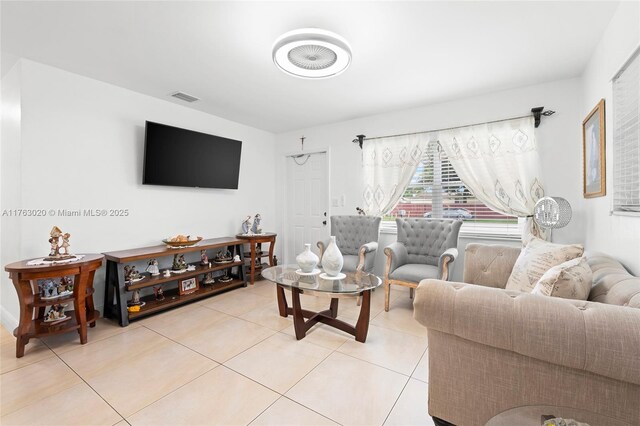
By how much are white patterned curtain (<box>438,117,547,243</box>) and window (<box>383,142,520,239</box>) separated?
159mm

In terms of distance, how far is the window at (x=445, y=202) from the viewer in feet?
11.1

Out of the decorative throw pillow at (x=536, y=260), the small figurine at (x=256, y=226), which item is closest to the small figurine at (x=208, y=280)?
the small figurine at (x=256, y=226)

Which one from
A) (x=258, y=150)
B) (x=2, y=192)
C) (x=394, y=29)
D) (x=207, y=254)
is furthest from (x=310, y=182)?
(x=2, y=192)

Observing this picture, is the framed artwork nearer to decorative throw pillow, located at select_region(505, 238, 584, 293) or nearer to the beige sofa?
decorative throw pillow, located at select_region(505, 238, 584, 293)

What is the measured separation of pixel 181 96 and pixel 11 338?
2.85 m

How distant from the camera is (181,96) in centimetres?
339

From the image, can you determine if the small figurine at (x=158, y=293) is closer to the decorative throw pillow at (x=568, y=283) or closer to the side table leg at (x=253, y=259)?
the side table leg at (x=253, y=259)

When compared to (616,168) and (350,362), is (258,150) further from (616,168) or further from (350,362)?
(616,168)

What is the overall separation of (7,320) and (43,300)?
0.83 m

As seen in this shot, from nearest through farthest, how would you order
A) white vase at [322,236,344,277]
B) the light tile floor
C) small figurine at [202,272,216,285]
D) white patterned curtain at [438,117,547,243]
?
the light tile floor, white vase at [322,236,344,277], white patterned curtain at [438,117,547,243], small figurine at [202,272,216,285]

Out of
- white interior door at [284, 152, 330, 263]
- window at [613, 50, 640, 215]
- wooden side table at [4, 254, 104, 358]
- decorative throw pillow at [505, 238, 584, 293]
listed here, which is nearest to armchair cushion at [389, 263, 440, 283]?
decorative throw pillow at [505, 238, 584, 293]

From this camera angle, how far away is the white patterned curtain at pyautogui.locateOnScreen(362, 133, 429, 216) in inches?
149

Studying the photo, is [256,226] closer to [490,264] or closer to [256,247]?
[256,247]

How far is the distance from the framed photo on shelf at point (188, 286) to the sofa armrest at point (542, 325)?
2.94 metres
